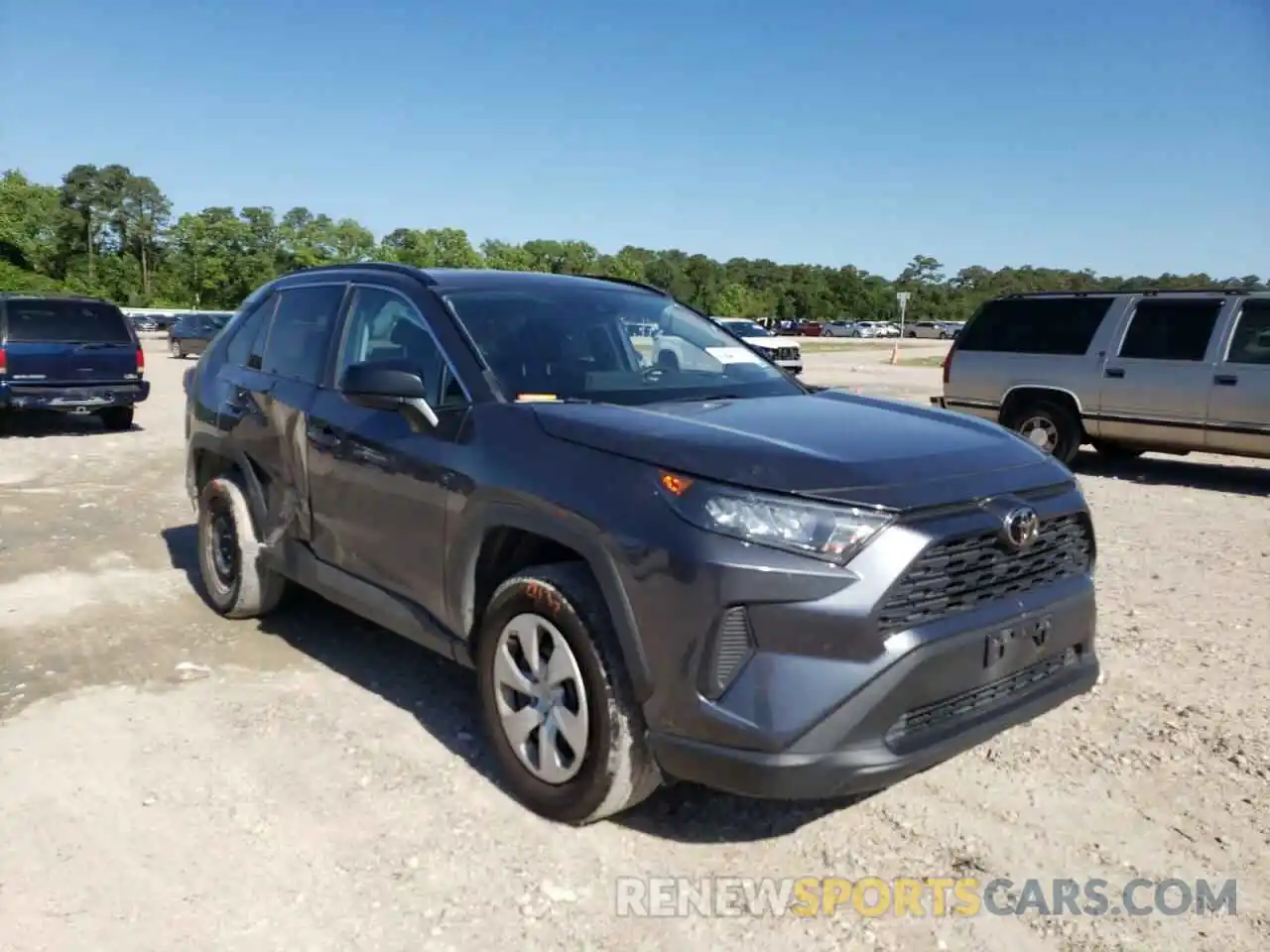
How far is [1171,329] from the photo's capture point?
10.6 meters

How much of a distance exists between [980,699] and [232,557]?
393 cm

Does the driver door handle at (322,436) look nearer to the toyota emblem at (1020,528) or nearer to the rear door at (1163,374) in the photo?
the toyota emblem at (1020,528)

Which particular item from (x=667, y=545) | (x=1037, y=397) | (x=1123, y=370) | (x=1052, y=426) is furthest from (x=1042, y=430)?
(x=667, y=545)

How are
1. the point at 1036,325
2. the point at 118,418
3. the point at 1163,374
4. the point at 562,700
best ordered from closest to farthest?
the point at 562,700 → the point at 1163,374 → the point at 1036,325 → the point at 118,418

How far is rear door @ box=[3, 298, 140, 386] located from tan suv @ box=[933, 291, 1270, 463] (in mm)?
10541

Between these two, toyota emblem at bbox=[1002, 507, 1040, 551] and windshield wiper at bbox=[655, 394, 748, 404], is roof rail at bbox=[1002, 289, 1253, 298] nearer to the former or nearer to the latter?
windshield wiper at bbox=[655, 394, 748, 404]

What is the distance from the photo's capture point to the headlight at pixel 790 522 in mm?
2789

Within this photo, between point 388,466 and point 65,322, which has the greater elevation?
point 65,322

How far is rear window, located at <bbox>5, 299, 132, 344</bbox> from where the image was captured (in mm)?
12977

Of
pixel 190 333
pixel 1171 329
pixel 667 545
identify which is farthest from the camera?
pixel 190 333

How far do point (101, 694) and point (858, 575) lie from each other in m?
3.49

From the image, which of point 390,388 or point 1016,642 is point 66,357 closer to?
point 390,388

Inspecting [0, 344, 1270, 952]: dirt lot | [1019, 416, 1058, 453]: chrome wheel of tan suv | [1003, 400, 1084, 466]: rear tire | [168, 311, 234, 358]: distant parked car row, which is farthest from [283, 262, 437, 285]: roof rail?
[168, 311, 234, 358]: distant parked car row

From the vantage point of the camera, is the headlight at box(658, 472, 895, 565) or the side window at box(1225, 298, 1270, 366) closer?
the headlight at box(658, 472, 895, 565)
